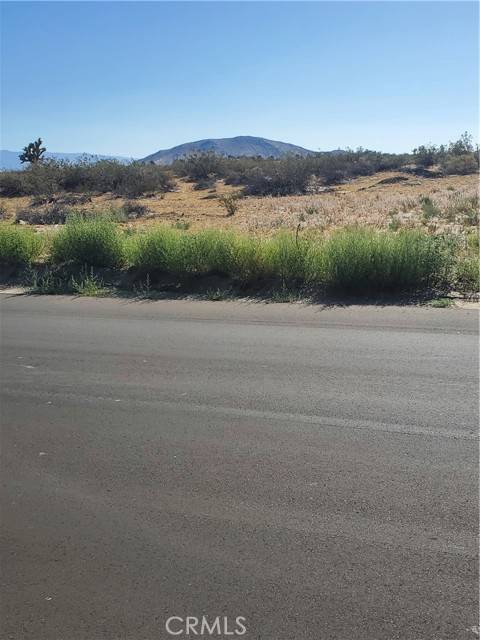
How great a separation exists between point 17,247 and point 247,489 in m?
12.4

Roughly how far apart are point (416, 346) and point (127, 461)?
13.2 feet

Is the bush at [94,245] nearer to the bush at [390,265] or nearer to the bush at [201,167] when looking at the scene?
the bush at [390,265]

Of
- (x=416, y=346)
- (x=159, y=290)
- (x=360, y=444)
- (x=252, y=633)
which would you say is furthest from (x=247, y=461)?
(x=159, y=290)

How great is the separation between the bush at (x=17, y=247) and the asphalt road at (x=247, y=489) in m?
7.62

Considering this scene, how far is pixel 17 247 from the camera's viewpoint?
49.3ft

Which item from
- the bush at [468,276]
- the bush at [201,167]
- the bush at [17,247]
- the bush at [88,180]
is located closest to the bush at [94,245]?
the bush at [17,247]

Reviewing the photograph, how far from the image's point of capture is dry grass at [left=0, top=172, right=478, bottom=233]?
20.2 m

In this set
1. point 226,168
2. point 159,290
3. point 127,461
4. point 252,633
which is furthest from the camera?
point 226,168

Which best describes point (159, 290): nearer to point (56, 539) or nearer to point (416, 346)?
point (416, 346)

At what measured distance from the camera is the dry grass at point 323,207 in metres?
20.2

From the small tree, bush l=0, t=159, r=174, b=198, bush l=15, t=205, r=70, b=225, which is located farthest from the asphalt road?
the small tree

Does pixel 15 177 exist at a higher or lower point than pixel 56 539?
higher

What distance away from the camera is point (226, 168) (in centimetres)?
4234

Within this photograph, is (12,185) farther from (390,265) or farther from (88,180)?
(390,265)
